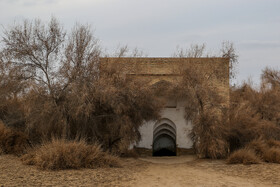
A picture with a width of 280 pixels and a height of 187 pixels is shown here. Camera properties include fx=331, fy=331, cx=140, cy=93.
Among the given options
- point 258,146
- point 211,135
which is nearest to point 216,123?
point 211,135

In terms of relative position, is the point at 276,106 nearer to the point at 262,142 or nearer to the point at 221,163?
the point at 262,142

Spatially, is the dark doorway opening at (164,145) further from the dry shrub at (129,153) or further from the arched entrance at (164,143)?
the dry shrub at (129,153)

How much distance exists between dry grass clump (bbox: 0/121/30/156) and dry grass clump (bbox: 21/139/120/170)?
2.14 meters

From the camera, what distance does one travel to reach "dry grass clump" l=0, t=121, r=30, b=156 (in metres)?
14.4

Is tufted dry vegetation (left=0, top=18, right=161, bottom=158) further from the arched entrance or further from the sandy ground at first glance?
the arched entrance

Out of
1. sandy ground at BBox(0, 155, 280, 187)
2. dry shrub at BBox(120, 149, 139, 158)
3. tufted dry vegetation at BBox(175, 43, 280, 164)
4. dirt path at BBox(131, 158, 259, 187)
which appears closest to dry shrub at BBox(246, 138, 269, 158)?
tufted dry vegetation at BBox(175, 43, 280, 164)

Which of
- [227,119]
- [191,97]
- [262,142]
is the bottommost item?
[262,142]

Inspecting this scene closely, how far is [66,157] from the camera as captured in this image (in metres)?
11.1

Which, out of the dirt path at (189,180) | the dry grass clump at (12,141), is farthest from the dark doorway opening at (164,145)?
the dirt path at (189,180)

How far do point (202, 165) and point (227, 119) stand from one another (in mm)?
3521

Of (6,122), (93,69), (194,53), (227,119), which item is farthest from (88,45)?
(227,119)

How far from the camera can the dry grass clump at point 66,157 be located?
10891 millimetres

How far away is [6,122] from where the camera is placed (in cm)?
1656

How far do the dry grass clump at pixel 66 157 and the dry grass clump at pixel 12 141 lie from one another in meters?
2.14
